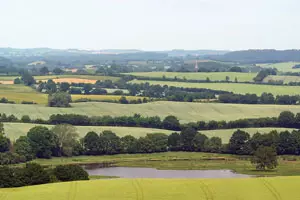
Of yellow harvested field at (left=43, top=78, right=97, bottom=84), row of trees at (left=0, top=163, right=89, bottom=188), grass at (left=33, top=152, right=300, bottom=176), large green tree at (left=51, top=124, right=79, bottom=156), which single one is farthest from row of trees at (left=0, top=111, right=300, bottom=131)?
yellow harvested field at (left=43, top=78, right=97, bottom=84)

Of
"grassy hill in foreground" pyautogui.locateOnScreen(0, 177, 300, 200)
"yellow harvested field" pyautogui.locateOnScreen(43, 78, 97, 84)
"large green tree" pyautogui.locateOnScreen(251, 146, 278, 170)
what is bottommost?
"yellow harvested field" pyautogui.locateOnScreen(43, 78, 97, 84)

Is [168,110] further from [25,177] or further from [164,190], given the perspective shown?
[164,190]

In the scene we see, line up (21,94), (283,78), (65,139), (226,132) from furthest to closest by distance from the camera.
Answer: (283,78), (21,94), (226,132), (65,139)

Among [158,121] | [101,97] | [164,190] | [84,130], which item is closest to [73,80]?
[101,97]

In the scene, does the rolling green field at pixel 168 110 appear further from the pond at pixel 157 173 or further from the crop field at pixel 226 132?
the pond at pixel 157 173

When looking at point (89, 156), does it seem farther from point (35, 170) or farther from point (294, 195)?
point (294, 195)

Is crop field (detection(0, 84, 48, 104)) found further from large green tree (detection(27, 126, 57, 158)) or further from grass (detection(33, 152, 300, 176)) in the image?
grass (detection(33, 152, 300, 176))
